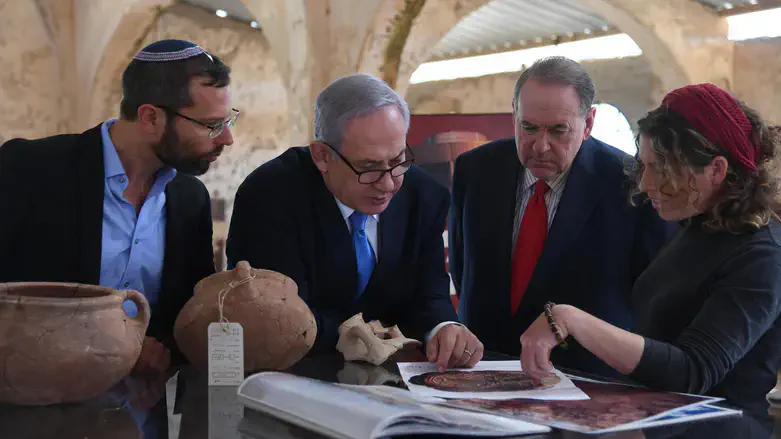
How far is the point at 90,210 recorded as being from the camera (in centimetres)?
242

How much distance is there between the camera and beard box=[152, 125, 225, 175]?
102 inches

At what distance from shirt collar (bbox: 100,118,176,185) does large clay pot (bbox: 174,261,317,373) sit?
794 millimetres

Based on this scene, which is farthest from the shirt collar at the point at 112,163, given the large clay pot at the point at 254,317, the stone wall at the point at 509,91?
the stone wall at the point at 509,91

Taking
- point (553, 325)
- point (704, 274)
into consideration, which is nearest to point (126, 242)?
point (553, 325)

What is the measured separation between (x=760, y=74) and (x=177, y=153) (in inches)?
348

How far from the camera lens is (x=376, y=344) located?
205 centimetres

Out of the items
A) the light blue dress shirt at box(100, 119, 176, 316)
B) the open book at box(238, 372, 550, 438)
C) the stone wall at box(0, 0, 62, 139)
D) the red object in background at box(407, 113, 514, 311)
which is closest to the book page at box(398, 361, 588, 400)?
the open book at box(238, 372, 550, 438)

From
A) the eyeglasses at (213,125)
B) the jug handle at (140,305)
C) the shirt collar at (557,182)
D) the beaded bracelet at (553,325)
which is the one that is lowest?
the beaded bracelet at (553,325)

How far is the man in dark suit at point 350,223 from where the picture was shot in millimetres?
2289

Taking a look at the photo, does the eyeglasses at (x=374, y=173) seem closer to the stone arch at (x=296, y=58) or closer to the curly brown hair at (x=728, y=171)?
the curly brown hair at (x=728, y=171)

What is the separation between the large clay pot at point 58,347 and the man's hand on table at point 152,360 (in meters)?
0.35

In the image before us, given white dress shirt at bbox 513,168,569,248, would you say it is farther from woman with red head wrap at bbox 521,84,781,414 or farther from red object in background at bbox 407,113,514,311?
red object in background at bbox 407,113,514,311

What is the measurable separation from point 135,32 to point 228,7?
193 cm

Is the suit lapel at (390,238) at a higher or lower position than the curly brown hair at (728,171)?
lower
